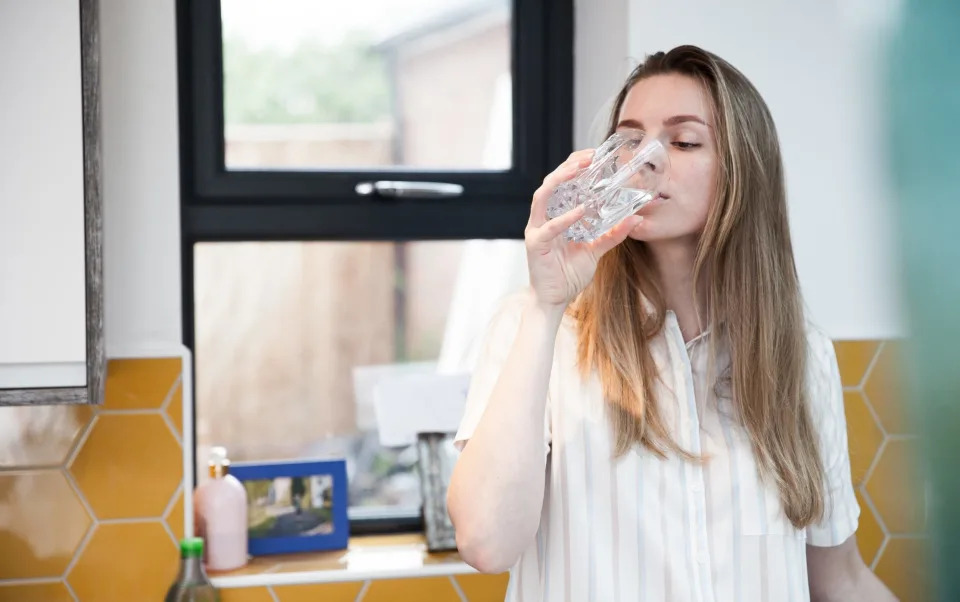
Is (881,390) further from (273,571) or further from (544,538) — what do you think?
(273,571)

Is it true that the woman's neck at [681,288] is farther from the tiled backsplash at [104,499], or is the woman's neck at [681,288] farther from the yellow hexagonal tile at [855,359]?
the tiled backsplash at [104,499]

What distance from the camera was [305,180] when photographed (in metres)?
2.06

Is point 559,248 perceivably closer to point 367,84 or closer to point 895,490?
Result: point 367,84

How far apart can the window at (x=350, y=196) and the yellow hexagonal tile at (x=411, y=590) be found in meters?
0.24

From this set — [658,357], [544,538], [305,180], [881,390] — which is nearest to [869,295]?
[881,390]

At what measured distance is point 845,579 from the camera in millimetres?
1480

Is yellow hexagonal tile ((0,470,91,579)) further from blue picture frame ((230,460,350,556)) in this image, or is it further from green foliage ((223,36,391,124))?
green foliage ((223,36,391,124))

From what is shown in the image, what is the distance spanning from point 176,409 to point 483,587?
25.7 inches

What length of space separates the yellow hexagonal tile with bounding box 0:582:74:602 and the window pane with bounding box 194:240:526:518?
0.35m

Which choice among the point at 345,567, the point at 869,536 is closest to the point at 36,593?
the point at 345,567

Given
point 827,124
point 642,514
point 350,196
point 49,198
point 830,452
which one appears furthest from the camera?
point 350,196

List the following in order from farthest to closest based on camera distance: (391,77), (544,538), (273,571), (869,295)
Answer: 1. (391,77)
2. (869,295)
3. (273,571)
4. (544,538)

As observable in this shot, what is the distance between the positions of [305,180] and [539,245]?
0.95 m

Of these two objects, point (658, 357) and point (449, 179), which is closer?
point (658, 357)
